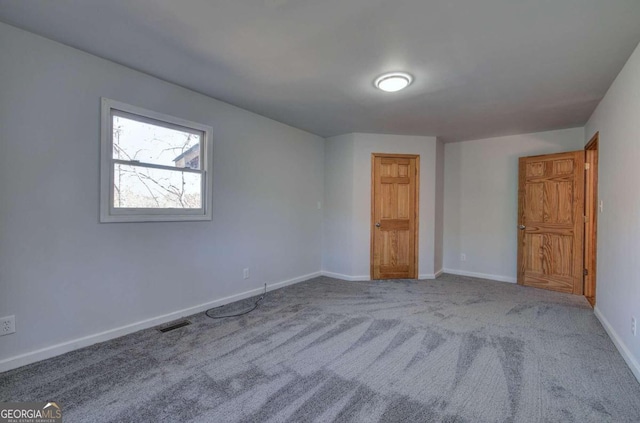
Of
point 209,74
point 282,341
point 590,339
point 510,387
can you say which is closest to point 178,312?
point 282,341

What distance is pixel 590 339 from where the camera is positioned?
2531 millimetres

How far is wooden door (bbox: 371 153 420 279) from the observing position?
467cm

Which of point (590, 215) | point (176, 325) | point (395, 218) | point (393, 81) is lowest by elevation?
point (176, 325)

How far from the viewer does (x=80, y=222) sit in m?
2.28

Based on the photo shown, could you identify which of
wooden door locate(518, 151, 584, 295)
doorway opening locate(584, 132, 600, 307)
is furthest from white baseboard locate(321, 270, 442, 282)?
doorway opening locate(584, 132, 600, 307)

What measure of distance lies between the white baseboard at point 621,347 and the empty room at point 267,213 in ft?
0.19

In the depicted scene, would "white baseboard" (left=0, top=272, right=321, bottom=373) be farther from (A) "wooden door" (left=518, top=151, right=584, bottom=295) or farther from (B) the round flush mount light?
(A) "wooden door" (left=518, top=151, right=584, bottom=295)

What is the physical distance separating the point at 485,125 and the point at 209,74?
3.62 m

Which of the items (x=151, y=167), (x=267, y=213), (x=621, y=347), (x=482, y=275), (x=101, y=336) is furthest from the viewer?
(x=482, y=275)

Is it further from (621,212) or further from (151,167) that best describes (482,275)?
(151,167)

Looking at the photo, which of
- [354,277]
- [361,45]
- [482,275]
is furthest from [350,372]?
[482,275]

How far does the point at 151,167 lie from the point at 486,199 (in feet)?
16.0

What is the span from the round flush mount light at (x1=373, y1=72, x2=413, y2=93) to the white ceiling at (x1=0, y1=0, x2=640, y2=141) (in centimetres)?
9

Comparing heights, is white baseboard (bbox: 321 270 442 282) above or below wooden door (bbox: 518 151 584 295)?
below
